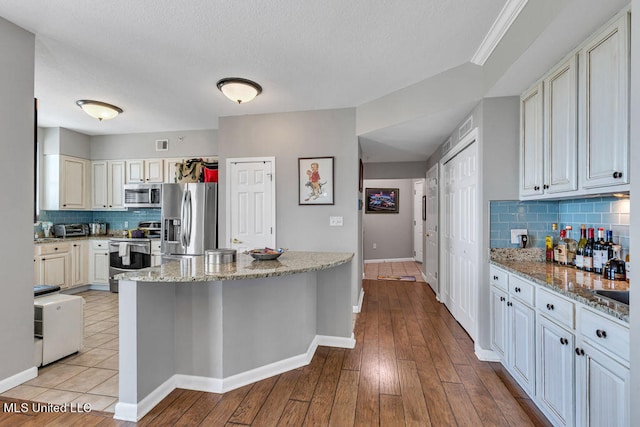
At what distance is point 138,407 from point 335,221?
270 cm

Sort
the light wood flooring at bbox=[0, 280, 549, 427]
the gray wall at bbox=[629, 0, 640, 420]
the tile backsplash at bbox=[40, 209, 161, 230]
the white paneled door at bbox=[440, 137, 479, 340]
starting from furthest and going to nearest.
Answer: the tile backsplash at bbox=[40, 209, 161, 230], the white paneled door at bbox=[440, 137, 479, 340], the light wood flooring at bbox=[0, 280, 549, 427], the gray wall at bbox=[629, 0, 640, 420]

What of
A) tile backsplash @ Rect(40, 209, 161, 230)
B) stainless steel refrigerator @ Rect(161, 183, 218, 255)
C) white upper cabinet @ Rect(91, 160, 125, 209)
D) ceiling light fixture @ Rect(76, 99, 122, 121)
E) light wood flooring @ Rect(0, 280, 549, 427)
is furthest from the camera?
tile backsplash @ Rect(40, 209, 161, 230)

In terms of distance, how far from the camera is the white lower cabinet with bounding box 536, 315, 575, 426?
5.27 ft

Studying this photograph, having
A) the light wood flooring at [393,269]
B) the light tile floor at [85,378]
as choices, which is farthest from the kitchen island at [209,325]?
the light wood flooring at [393,269]

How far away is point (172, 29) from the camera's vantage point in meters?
2.29

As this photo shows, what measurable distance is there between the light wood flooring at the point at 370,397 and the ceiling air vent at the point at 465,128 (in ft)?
6.98

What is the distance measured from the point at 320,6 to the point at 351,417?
2655 millimetres

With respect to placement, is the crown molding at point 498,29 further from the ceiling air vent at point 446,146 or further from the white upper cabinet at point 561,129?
the ceiling air vent at point 446,146

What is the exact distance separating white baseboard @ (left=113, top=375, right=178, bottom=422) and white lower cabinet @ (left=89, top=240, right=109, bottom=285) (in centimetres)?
385

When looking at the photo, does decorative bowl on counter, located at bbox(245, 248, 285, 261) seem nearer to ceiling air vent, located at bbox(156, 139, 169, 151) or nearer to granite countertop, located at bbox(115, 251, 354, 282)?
granite countertop, located at bbox(115, 251, 354, 282)

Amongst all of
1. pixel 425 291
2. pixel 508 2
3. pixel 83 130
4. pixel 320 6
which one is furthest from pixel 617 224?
pixel 83 130

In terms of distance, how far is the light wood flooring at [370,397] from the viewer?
6.17 ft

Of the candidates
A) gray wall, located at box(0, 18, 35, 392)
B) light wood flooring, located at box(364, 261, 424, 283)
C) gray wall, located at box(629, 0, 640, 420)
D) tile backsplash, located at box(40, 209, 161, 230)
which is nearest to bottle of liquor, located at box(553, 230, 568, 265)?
gray wall, located at box(629, 0, 640, 420)

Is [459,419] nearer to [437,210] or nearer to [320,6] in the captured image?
[320,6]
